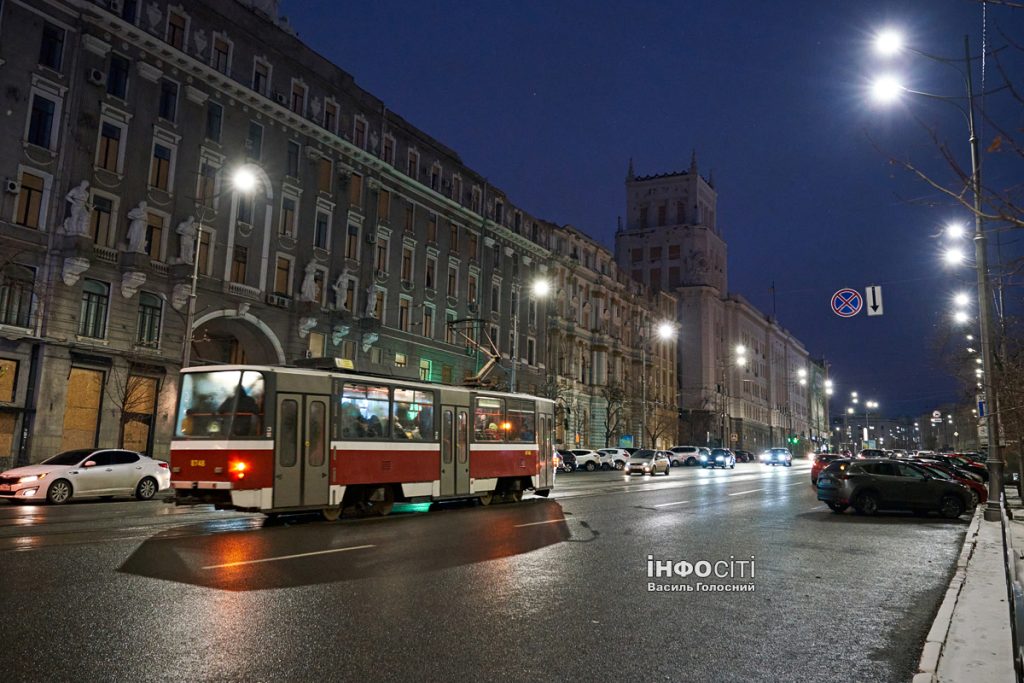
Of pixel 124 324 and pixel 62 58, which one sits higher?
pixel 62 58

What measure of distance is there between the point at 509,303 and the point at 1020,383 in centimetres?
3738

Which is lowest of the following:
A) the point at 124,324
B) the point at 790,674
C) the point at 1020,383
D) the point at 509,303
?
the point at 790,674

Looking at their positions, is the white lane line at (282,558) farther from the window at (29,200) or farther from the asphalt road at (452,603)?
the window at (29,200)

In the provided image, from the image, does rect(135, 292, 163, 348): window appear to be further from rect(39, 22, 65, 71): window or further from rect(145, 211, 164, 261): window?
rect(39, 22, 65, 71): window

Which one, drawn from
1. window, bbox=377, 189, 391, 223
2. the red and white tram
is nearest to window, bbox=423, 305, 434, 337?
window, bbox=377, 189, 391, 223

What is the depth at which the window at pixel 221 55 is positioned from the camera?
3550 cm

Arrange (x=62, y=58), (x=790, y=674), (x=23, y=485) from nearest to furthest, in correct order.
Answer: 1. (x=790, y=674)
2. (x=23, y=485)
3. (x=62, y=58)

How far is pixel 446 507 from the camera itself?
64.8 ft

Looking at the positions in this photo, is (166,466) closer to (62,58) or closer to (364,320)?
(62,58)

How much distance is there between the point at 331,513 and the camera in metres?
16.0

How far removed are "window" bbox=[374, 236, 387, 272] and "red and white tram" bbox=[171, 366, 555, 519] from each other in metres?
26.9

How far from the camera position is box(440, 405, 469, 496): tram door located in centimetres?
1862

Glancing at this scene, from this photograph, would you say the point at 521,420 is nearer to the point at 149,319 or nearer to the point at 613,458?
the point at 149,319

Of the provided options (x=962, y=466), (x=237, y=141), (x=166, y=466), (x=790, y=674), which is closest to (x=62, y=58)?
(x=237, y=141)
